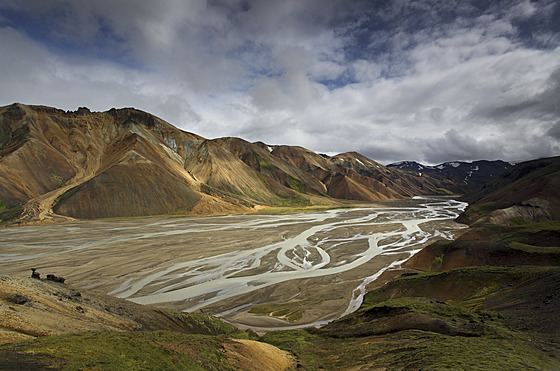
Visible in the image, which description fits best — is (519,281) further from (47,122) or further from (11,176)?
(47,122)

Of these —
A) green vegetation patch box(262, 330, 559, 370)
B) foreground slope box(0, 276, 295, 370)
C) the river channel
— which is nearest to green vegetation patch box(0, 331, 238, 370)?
foreground slope box(0, 276, 295, 370)

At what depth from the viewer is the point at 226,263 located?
3219cm

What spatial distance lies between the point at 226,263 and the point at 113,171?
214 ft

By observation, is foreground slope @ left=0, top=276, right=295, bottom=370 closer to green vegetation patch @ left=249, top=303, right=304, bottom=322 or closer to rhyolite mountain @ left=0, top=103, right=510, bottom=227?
green vegetation patch @ left=249, top=303, right=304, bottom=322

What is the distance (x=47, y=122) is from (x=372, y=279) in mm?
126287

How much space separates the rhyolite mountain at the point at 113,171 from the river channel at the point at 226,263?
18972 millimetres

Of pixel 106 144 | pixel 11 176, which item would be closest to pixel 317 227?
pixel 11 176

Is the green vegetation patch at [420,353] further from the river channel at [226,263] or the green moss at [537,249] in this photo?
the green moss at [537,249]

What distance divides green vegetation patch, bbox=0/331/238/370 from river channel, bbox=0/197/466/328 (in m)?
11.1

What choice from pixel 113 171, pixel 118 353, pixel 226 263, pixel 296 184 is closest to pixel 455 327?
pixel 118 353

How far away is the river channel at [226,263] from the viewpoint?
21.5 meters

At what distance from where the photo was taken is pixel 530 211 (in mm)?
47969

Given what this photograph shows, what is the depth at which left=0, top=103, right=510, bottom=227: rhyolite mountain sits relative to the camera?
69.1 metres

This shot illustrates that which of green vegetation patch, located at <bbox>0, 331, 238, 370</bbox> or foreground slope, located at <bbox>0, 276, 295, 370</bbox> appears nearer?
green vegetation patch, located at <bbox>0, 331, 238, 370</bbox>
